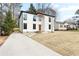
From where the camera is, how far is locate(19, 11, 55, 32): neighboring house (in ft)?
9.43

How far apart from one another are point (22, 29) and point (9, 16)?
9.6 inches

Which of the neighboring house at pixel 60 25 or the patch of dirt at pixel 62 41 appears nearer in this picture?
the patch of dirt at pixel 62 41

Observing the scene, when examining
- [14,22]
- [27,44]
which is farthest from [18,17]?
[27,44]

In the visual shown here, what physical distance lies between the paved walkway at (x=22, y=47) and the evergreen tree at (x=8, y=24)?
0.08 meters

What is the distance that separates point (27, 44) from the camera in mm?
2770

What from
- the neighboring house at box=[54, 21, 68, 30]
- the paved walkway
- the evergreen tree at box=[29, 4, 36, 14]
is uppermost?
the evergreen tree at box=[29, 4, 36, 14]

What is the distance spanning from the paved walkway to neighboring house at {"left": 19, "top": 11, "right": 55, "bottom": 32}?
134mm

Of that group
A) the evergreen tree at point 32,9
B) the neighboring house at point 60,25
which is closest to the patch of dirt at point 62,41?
the neighboring house at point 60,25

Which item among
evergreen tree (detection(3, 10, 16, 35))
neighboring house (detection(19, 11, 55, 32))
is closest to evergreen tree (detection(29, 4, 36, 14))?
neighboring house (detection(19, 11, 55, 32))

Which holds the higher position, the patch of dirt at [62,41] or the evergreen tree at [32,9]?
the evergreen tree at [32,9]

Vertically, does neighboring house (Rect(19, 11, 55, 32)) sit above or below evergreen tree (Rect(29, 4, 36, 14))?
below

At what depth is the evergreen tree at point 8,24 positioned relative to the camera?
111 inches

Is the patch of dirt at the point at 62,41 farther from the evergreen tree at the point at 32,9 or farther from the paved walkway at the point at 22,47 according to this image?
the evergreen tree at the point at 32,9

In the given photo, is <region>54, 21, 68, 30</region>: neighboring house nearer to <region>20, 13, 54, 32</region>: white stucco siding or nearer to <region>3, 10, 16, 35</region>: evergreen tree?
<region>20, 13, 54, 32</region>: white stucco siding
